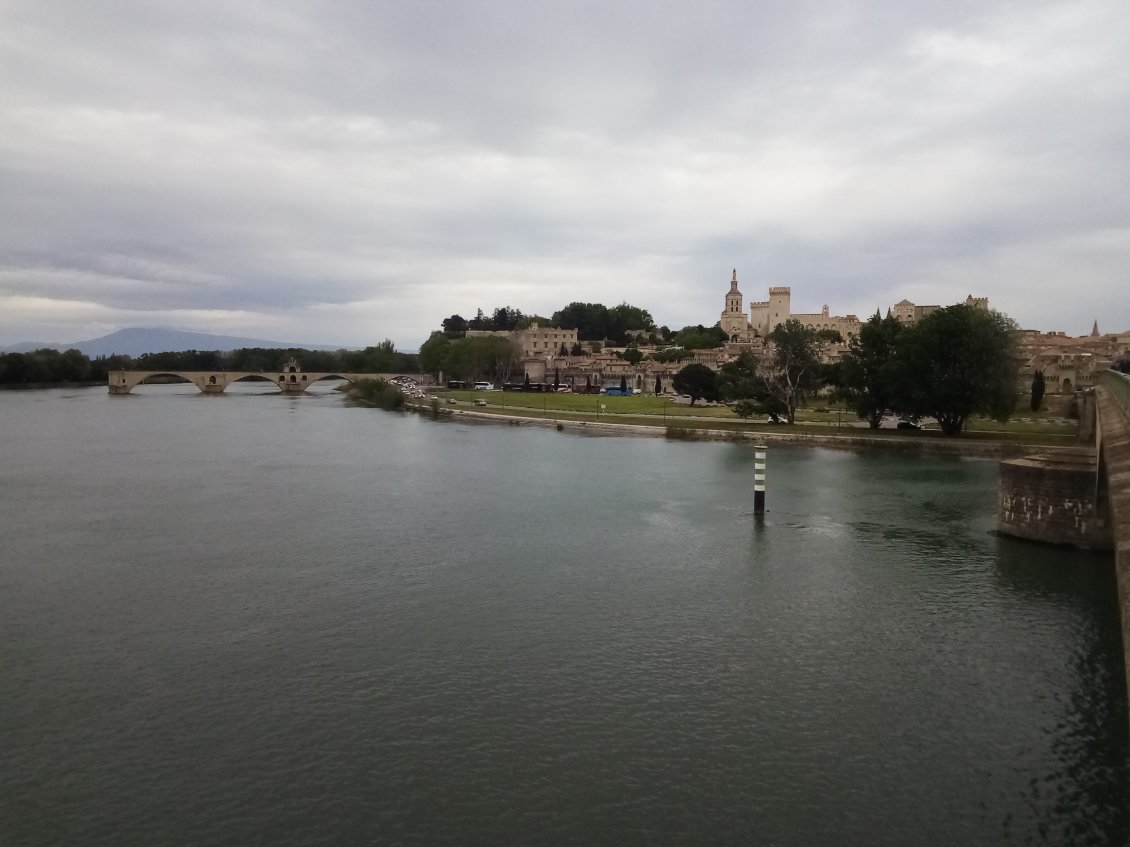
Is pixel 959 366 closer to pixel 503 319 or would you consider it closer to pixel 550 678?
pixel 550 678

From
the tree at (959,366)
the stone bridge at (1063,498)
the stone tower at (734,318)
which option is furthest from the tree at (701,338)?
the stone bridge at (1063,498)

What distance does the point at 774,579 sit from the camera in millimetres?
17938

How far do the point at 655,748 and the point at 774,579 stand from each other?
28.3 feet

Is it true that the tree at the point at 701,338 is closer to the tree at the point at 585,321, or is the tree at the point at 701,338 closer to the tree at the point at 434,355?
the tree at the point at 585,321

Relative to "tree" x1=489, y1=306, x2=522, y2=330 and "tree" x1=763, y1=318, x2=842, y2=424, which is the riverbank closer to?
"tree" x1=763, y1=318, x2=842, y2=424

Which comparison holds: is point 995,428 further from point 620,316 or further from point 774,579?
point 620,316

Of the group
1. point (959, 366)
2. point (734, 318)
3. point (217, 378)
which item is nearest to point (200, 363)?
point (217, 378)

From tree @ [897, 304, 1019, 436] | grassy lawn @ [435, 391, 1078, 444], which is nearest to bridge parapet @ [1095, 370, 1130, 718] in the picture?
tree @ [897, 304, 1019, 436]

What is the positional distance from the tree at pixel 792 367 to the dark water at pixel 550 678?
81.5ft

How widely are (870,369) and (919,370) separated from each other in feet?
12.5

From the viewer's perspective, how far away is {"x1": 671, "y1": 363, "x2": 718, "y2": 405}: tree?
71062 mm

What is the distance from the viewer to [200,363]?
429 feet

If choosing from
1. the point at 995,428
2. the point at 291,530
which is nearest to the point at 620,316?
the point at 995,428

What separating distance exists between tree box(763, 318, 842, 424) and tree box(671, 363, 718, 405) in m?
18.4
